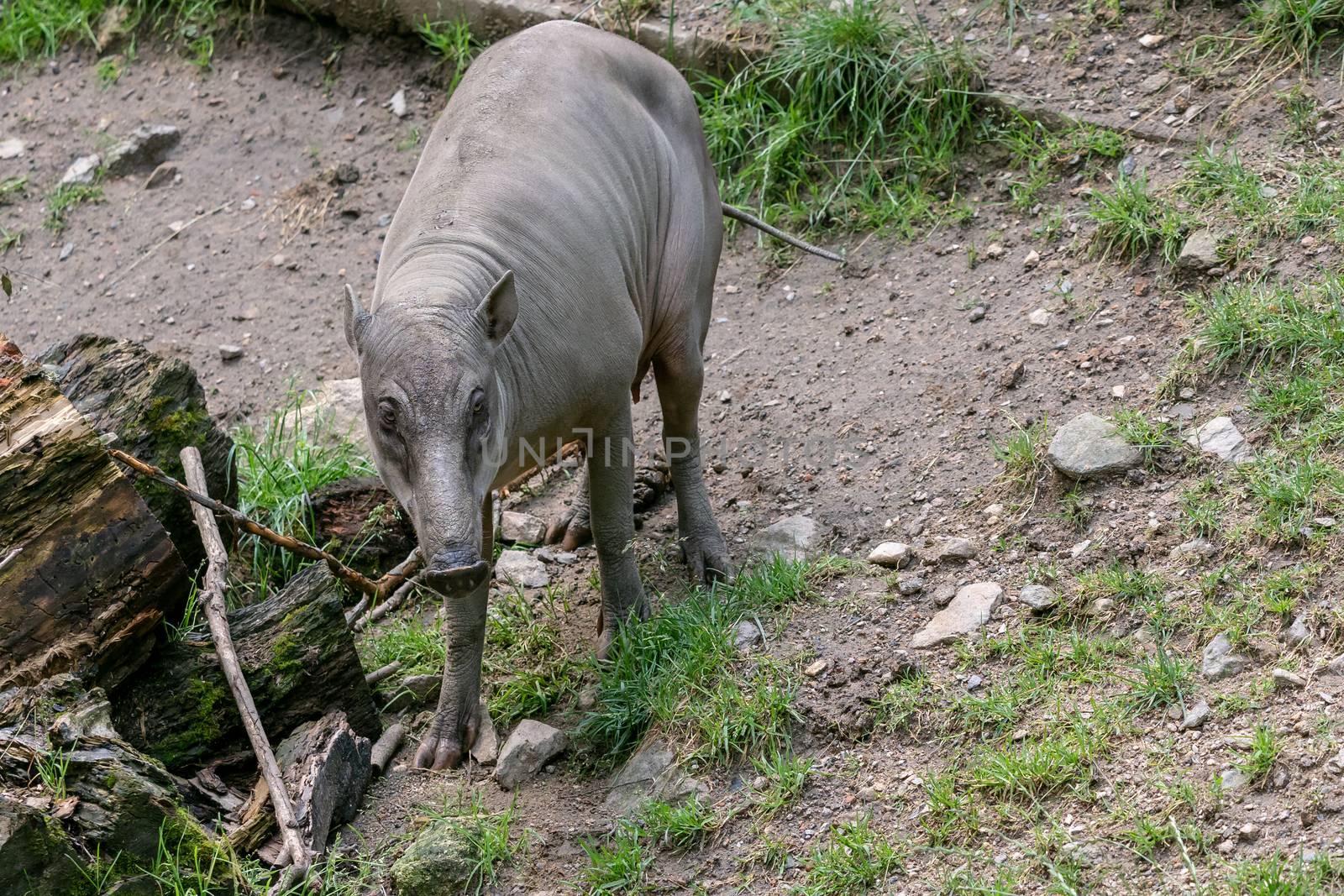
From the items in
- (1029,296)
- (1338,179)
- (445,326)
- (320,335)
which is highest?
(445,326)

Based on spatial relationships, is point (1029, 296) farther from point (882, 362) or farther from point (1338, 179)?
point (1338, 179)

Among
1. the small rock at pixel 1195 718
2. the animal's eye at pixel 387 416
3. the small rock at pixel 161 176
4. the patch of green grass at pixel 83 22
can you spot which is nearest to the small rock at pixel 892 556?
the small rock at pixel 1195 718

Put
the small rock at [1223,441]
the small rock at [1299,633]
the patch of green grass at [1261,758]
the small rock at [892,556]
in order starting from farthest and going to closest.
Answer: the small rock at [892,556], the small rock at [1223,441], the small rock at [1299,633], the patch of green grass at [1261,758]

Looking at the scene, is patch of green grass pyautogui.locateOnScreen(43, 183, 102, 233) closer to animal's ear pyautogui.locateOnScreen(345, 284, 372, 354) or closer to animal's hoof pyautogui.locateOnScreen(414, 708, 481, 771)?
animal's ear pyautogui.locateOnScreen(345, 284, 372, 354)

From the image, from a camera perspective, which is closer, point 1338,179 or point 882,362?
point 1338,179

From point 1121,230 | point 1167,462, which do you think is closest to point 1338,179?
point 1121,230

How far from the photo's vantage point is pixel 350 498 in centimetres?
571

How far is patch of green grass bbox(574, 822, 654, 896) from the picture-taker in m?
3.88

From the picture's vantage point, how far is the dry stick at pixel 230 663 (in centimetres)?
390

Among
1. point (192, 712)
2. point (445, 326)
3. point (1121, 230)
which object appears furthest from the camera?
point (1121, 230)

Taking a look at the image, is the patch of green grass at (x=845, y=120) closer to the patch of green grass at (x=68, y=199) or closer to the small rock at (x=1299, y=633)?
the small rock at (x=1299, y=633)

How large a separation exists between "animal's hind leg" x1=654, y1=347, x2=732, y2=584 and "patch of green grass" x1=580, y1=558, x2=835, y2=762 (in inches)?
13.0

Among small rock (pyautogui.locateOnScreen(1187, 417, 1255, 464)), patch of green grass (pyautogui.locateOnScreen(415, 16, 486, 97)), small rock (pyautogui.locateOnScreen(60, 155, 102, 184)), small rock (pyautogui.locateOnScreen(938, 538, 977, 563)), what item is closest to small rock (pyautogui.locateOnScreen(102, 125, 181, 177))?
small rock (pyautogui.locateOnScreen(60, 155, 102, 184))

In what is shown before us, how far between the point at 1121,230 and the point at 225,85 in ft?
19.8
